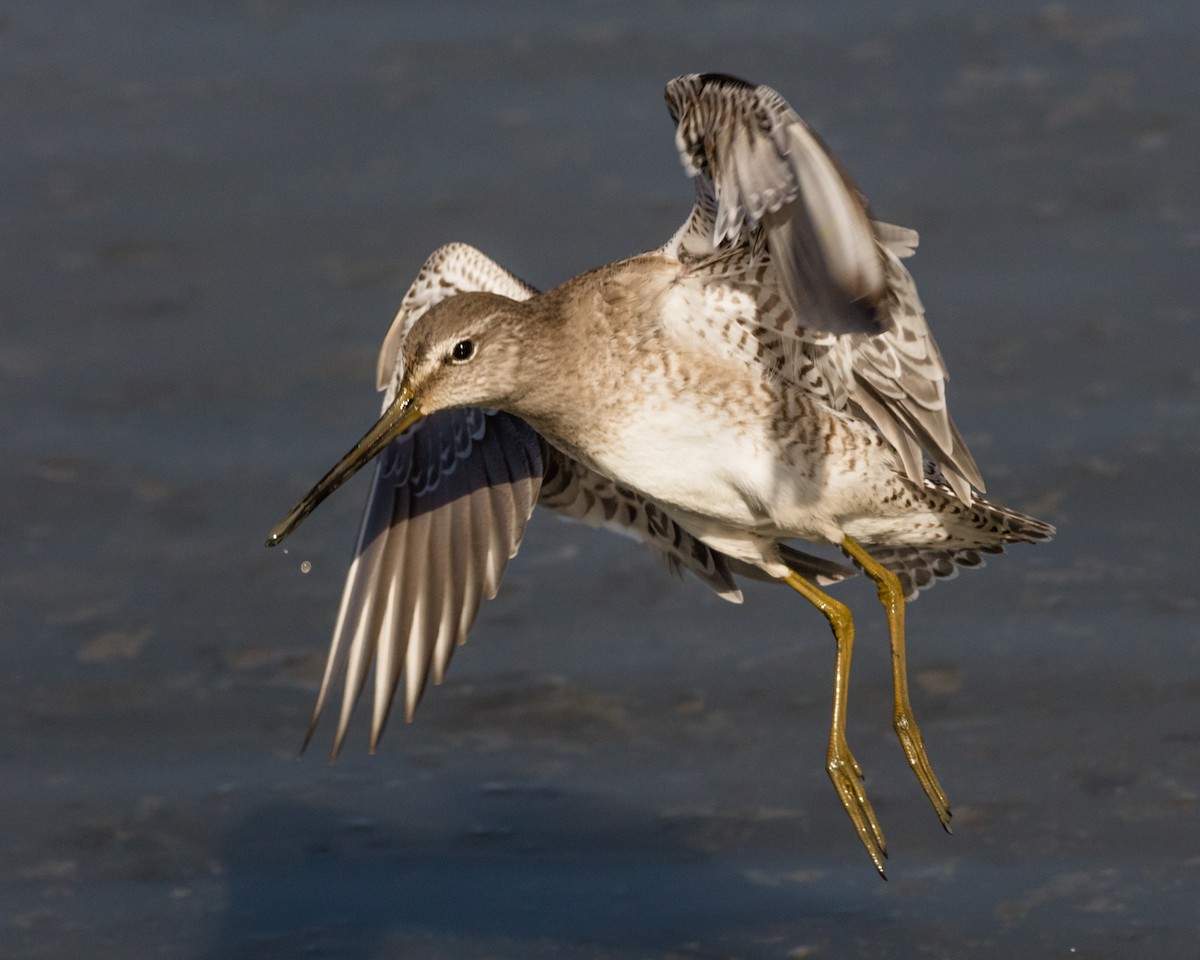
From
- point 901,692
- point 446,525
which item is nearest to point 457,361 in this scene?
point 446,525

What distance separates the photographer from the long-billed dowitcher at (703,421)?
4.93m

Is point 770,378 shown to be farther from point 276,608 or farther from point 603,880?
point 276,608

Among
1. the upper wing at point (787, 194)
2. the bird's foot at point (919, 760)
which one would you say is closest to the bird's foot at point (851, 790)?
the bird's foot at point (919, 760)

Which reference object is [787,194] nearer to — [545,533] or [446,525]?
[446,525]

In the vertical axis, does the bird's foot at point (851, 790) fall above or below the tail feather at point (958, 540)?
below

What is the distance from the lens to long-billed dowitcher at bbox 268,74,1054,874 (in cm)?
493

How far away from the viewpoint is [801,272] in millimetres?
4719

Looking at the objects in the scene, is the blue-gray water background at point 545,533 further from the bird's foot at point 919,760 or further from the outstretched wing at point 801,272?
the outstretched wing at point 801,272

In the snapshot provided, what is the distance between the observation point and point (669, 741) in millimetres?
7422

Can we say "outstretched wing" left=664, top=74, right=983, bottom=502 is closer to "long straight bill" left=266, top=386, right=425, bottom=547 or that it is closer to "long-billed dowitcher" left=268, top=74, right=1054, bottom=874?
"long-billed dowitcher" left=268, top=74, right=1054, bottom=874

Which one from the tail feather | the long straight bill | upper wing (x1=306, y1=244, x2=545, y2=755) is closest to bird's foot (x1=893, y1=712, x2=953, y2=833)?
the tail feather

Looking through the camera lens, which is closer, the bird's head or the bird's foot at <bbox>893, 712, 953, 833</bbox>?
the bird's head

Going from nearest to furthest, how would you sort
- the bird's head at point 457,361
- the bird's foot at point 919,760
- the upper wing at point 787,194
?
1. the upper wing at point 787,194
2. the bird's head at point 457,361
3. the bird's foot at point 919,760

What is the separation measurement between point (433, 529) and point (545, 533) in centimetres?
164
